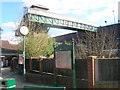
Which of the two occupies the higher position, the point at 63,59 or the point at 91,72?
the point at 63,59

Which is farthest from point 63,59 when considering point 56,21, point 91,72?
point 56,21

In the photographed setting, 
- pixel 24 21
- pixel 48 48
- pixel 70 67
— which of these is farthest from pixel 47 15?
pixel 70 67

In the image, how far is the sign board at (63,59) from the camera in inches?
342

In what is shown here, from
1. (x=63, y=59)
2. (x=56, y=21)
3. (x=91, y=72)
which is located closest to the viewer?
(x=91, y=72)

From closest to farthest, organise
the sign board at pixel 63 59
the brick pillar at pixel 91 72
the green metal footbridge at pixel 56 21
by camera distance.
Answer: the brick pillar at pixel 91 72 < the sign board at pixel 63 59 < the green metal footbridge at pixel 56 21

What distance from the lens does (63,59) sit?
29.6ft

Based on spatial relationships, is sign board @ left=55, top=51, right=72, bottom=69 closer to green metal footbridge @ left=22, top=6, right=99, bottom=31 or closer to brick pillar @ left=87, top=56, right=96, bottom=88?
brick pillar @ left=87, top=56, right=96, bottom=88

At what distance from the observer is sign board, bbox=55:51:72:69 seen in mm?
8677

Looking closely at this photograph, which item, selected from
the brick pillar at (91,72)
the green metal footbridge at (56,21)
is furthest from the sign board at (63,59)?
the green metal footbridge at (56,21)

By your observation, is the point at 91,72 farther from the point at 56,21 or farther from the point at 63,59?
the point at 56,21

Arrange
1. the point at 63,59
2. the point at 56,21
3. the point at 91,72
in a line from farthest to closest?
the point at 56,21 → the point at 63,59 → the point at 91,72

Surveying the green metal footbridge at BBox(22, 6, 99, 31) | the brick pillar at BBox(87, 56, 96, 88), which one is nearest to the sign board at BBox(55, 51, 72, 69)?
the brick pillar at BBox(87, 56, 96, 88)

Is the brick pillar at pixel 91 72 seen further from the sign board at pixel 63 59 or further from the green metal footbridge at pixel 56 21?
the green metal footbridge at pixel 56 21

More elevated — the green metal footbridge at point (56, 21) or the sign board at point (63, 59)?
the green metal footbridge at point (56, 21)
